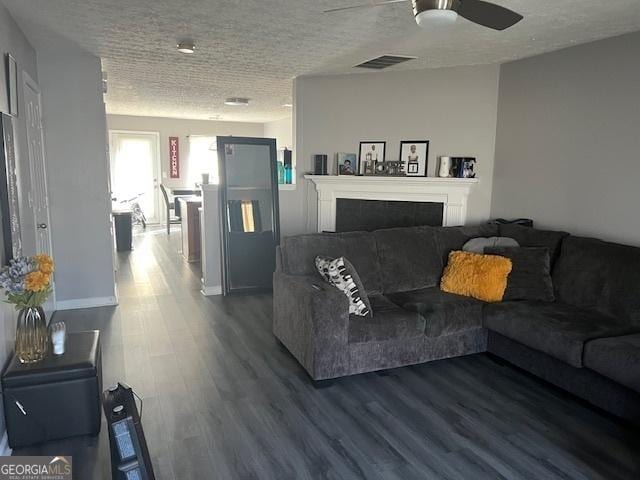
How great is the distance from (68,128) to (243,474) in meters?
3.56

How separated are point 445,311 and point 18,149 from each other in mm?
3020

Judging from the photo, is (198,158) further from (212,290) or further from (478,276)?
(478,276)

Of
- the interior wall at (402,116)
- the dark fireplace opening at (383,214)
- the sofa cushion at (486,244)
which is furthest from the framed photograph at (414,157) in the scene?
the sofa cushion at (486,244)

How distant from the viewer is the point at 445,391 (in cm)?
289

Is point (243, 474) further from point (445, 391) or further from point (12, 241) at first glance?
point (12, 241)

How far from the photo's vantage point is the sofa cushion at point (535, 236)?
358 cm

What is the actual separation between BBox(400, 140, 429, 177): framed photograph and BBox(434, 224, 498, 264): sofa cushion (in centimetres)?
108

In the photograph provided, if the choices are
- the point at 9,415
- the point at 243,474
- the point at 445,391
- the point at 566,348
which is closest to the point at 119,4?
the point at 9,415

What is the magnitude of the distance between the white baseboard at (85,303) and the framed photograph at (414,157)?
10.8ft

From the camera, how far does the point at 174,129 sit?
9.86 meters

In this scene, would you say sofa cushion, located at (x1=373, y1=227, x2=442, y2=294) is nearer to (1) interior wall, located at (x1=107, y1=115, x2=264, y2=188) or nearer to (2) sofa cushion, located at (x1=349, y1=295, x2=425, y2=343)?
(2) sofa cushion, located at (x1=349, y1=295, x2=425, y2=343)

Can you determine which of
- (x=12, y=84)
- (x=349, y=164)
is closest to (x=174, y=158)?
(x=349, y=164)

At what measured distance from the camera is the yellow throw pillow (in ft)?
11.0

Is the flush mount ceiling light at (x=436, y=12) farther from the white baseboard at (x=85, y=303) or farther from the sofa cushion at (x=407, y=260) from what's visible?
the white baseboard at (x=85, y=303)
